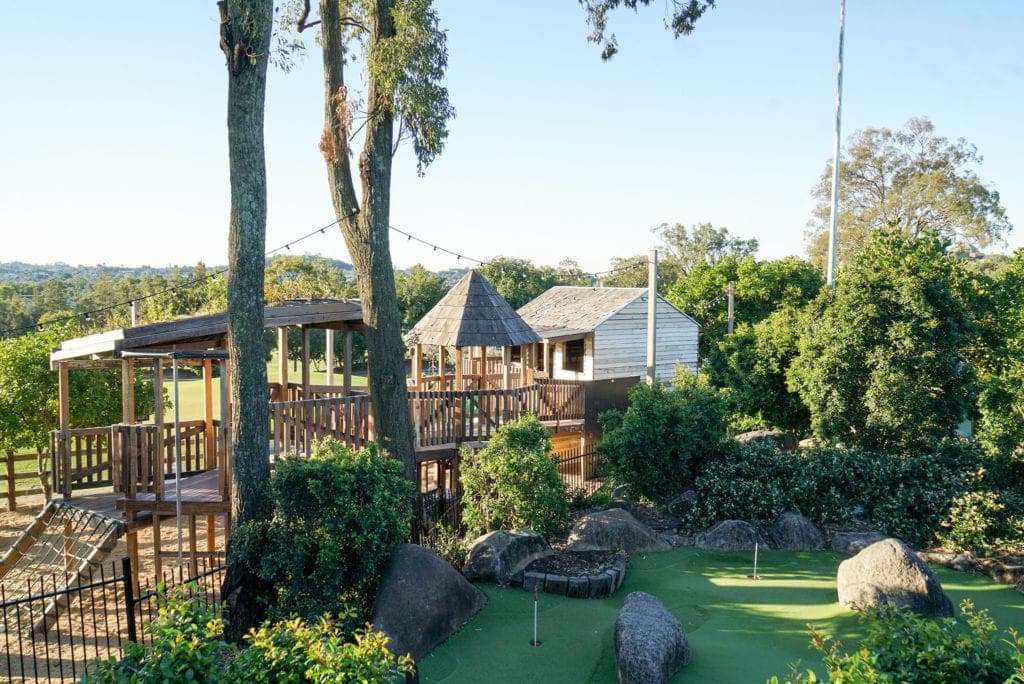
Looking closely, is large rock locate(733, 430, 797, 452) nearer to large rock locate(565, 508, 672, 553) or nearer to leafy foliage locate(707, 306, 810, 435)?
leafy foliage locate(707, 306, 810, 435)

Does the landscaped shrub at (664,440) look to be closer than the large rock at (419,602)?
No

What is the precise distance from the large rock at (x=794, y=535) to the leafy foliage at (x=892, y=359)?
279cm

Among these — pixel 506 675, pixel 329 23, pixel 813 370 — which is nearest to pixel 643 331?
pixel 813 370

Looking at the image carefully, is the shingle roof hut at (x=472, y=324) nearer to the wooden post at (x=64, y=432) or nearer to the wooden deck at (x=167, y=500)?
the wooden deck at (x=167, y=500)

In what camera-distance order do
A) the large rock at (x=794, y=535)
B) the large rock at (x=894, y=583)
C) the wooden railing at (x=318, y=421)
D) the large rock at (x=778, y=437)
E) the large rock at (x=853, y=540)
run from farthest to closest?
the large rock at (x=778, y=437)
the large rock at (x=794, y=535)
the large rock at (x=853, y=540)
the wooden railing at (x=318, y=421)
the large rock at (x=894, y=583)

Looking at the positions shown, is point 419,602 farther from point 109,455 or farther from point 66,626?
point 109,455

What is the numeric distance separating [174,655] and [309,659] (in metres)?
0.95

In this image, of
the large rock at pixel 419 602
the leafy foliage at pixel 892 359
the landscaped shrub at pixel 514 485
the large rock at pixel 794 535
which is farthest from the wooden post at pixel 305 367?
the leafy foliage at pixel 892 359

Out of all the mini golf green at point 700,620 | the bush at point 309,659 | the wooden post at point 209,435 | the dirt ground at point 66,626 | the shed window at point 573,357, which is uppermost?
the shed window at point 573,357

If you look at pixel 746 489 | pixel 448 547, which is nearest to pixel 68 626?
pixel 448 547

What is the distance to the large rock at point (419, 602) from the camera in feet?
29.6

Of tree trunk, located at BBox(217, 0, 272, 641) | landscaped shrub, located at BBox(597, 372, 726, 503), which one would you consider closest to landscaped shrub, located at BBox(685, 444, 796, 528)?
landscaped shrub, located at BBox(597, 372, 726, 503)

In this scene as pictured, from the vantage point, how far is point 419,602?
9312 mm

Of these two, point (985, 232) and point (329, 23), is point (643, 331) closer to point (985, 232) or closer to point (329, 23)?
point (329, 23)
